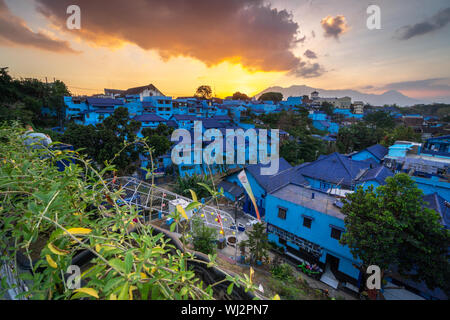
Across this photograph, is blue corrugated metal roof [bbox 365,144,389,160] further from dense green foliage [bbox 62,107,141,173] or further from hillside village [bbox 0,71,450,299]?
dense green foliage [bbox 62,107,141,173]

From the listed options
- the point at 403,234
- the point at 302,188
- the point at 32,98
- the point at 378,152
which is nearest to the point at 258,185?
the point at 302,188

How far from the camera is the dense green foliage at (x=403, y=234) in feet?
14.9

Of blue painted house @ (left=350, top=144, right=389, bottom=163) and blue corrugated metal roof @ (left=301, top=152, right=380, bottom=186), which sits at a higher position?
blue painted house @ (left=350, top=144, right=389, bottom=163)

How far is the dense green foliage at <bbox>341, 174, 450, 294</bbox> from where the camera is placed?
4.55 metres

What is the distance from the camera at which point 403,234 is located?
4758 mm

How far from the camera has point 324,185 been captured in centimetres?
1178

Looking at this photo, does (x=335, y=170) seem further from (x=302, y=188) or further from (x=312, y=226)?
(x=312, y=226)

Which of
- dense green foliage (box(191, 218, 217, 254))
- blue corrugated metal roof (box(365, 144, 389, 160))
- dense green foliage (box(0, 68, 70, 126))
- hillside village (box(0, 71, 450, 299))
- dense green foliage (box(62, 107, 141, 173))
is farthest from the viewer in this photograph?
blue corrugated metal roof (box(365, 144, 389, 160))

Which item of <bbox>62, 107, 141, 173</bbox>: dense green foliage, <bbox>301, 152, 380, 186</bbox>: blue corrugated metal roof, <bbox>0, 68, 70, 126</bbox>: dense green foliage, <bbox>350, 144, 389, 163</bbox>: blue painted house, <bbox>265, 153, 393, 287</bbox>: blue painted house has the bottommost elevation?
<bbox>265, 153, 393, 287</bbox>: blue painted house

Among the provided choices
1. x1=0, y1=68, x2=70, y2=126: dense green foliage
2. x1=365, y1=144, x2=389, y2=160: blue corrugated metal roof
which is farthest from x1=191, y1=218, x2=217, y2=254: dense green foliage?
x1=0, y1=68, x2=70, y2=126: dense green foliage

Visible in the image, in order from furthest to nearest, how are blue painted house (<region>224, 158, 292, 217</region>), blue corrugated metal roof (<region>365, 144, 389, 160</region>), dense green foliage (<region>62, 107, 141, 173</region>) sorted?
blue corrugated metal roof (<region>365, 144, 389, 160</region>) → dense green foliage (<region>62, 107, 141, 173</region>) → blue painted house (<region>224, 158, 292, 217</region>)

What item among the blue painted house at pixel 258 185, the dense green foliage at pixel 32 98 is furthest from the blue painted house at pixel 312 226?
the dense green foliage at pixel 32 98

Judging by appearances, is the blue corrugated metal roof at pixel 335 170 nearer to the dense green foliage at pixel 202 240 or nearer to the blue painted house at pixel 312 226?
the blue painted house at pixel 312 226
